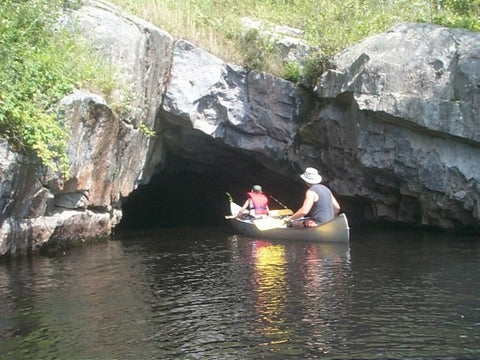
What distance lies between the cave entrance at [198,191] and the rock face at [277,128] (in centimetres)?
180

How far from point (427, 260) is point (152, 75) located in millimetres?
7751

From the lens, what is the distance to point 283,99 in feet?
55.6

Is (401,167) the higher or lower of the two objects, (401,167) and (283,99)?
the lower

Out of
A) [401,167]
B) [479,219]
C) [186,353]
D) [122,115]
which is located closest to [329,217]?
[401,167]

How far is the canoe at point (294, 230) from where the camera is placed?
13883mm

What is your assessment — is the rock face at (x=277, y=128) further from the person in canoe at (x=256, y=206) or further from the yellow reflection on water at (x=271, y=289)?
the yellow reflection on water at (x=271, y=289)

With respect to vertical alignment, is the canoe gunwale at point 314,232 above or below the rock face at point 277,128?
below

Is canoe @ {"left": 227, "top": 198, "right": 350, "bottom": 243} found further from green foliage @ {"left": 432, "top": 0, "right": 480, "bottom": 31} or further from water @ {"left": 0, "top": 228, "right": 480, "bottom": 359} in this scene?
green foliage @ {"left": 432, "top": 0, "right": 480, "bottom": 31}

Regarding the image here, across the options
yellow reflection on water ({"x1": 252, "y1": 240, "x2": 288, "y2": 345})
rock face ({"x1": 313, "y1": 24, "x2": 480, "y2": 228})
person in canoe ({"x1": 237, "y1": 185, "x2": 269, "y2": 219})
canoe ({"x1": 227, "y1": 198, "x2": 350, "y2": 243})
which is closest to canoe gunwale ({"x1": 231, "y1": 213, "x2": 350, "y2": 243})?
canoe ({"x1": 227, "y1": 198, "x2": 350, "y2": 243})

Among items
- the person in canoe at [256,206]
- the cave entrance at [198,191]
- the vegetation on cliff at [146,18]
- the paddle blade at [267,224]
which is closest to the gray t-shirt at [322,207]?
the paddle blade at [267,224]

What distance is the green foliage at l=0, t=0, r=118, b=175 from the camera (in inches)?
443

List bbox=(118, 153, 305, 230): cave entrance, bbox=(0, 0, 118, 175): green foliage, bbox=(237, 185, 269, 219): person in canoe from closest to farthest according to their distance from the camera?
bbox=(0, 0, 118, 175): green foliage → bbox=(237, 185, 269, 219): person in canoe → bbox=(118, 153, 305, 230): cave entrance

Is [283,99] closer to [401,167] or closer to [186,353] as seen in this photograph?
[401,167]

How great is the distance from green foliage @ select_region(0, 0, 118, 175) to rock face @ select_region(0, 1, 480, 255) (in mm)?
355
